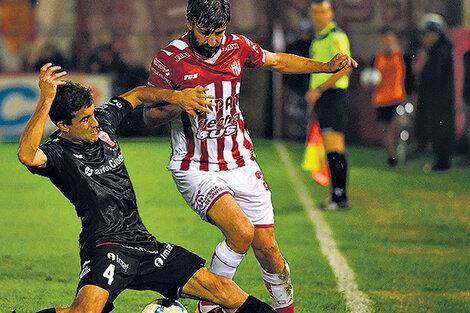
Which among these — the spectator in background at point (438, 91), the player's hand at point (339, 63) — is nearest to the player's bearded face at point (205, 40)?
the player's hand at point (339, 63)

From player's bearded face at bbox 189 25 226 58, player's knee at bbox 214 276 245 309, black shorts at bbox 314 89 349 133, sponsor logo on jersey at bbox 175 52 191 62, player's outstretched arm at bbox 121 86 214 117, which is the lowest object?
black shorts at bbox 314 89 349 133

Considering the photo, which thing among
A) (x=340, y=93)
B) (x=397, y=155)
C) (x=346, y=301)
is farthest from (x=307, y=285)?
(x=397, y=155)

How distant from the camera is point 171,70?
5168 mm

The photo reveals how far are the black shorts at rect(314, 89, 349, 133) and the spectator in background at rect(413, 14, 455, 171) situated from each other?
4.67m

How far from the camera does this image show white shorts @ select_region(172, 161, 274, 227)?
5.25m

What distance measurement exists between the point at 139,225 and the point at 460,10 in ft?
50.0

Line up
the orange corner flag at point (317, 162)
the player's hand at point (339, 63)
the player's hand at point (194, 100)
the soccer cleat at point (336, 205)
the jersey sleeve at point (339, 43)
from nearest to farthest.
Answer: the player's hand at point (194, 100), the player's hand at point (339, 63), the jersey sleeve at point (339, 43), the soccer cleat at point (336, 205), the orange corner flag at point (317, 162)

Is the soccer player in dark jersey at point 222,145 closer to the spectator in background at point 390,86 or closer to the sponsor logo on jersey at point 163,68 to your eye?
the sponsor logo on jersey at point 163,68

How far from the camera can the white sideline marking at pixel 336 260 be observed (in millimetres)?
6012

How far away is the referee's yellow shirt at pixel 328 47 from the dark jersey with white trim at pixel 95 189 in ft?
17.4

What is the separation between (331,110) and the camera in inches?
395

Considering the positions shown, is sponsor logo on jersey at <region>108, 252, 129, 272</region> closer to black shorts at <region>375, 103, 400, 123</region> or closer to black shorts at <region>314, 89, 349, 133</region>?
black shorts at <region>314, 89, 349, 133</region>

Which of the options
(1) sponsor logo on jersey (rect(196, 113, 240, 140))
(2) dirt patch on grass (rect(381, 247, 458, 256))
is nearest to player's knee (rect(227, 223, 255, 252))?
(1) sponsor logo on jersey (rect(196, 113, 240, 140))

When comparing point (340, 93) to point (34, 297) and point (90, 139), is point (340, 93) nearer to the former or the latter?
point (34, 297)
